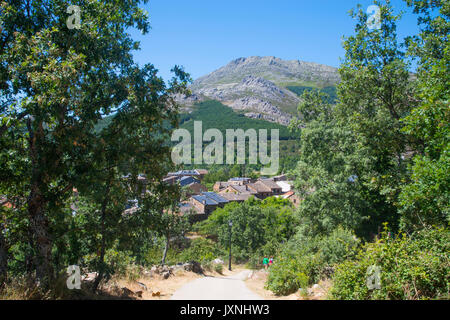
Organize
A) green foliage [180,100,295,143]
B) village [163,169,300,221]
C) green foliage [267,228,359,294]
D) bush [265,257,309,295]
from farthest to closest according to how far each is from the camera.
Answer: green foliage [180,100,295,143]
village [163,169,300,221]
green foliage [267,228,359,294]
bush [265,257,309,295]

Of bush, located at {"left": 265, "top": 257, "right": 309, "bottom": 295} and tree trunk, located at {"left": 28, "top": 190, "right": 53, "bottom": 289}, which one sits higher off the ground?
tree trunk, located at {"left": 28, "top": 190, "right": 53, "bottom": 289}

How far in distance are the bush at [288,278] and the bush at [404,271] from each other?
2.28m

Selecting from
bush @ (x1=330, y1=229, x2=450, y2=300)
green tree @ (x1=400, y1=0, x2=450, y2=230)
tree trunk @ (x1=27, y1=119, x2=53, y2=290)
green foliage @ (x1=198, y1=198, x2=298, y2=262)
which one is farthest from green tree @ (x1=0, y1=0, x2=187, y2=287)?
green foliage @ (x1=198, y1=198, x2=298, y2=262)

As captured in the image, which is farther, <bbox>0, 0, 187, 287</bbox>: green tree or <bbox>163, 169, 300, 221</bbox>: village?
<bbox>163, 169, 300, 221</bbox>: village

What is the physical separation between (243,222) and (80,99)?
102 feet

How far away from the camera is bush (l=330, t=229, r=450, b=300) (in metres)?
5.75

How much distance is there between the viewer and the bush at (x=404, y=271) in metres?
5.75

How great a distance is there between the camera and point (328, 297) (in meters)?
7.12

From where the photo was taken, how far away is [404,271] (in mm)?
5996

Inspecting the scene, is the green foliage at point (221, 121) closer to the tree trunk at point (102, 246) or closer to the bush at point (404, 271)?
the tree trunk at point (102, 246)

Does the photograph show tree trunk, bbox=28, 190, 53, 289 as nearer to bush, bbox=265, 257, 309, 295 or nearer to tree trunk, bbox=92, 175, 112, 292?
tree trunk, bbox=92, 175, 112, 292

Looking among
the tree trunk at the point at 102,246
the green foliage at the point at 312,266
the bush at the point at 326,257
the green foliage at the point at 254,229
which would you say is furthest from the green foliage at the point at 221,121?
the tree trunk at the point at 102,246

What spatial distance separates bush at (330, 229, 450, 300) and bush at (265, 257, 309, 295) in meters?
2.28

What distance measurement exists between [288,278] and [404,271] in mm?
4688
